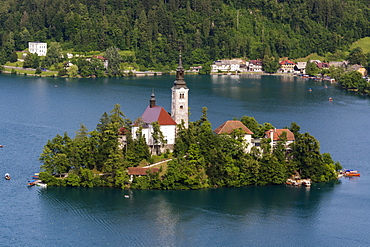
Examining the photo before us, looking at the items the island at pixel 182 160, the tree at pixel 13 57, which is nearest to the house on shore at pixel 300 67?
the tree at pixel 13 57

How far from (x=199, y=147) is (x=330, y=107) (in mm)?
54883

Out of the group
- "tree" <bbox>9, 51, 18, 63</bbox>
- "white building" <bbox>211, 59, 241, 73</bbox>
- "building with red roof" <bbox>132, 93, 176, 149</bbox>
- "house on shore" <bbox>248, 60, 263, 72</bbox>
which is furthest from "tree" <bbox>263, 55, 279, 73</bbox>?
"building with red roof" <bbox>132, 93, 176, 149</bbox>

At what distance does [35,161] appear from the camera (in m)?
68.9

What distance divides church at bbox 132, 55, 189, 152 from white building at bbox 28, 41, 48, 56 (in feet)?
360

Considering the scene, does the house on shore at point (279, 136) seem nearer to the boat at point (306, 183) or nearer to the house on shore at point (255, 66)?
the boat at point (306, 183)

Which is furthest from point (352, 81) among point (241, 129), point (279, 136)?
point (241, 129)

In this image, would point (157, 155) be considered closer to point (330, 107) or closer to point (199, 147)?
point (199, 147)

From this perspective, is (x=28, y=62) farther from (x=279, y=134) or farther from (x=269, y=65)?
(x=279, y=134)

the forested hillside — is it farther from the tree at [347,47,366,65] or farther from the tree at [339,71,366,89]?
the tree at [339,71,366,89]

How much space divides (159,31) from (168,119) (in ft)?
403

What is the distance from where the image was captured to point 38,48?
559 ft

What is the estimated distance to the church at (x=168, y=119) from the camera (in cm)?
6544

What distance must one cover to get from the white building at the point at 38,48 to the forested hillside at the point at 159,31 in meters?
4.96

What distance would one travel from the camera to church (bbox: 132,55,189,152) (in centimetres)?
6544
